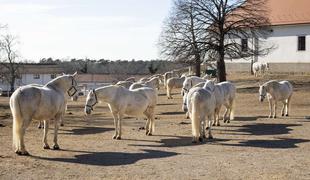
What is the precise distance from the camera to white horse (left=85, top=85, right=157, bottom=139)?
18.0m

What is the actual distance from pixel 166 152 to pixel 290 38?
4833 centimetres

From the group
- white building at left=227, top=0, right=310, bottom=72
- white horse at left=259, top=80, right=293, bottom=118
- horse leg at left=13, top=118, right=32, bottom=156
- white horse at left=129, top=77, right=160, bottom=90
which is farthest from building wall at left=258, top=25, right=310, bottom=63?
horse leg at left=13, top=118, right=32, bottom=156

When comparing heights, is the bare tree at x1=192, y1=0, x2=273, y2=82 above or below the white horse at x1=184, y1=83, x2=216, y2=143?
above

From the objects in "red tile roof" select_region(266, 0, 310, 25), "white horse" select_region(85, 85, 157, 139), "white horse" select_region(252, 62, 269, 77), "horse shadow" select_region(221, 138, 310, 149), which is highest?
"red tile roof" select_region(266, 0, 310, 25)

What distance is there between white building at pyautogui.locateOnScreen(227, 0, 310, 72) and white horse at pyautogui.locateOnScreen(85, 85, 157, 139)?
136 ft

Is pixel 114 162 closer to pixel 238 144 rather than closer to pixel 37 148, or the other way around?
pixel 37 148

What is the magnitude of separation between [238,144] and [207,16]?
32635 millimetres

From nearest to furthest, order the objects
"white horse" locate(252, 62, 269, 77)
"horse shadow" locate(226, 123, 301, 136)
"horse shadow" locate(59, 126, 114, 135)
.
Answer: "horse shadow" locate(226, 123, 301, 136)
"horse shadow" locate(59, 126, 114, 135)
"white horse" locate(252, 62, 269, 77)

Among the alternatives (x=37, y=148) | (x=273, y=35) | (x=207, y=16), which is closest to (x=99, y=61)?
(x=273, y=35)

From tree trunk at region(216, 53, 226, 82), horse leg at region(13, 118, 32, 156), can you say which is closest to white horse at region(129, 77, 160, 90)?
horse leg at region(13, 118, 32, 156)

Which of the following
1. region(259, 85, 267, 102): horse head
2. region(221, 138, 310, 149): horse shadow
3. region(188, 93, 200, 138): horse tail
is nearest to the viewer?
region(221, 138, 310, 149): horse shadow

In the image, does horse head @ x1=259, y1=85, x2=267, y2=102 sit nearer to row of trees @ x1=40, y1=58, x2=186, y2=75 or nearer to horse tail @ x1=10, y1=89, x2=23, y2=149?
horse tail @ x1=10, y1=89, x2=23, y2=149

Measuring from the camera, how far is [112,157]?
14.2 m

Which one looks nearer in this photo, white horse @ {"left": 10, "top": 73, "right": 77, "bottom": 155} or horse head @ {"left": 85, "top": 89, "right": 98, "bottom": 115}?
white horse @ {"left": 10, "top": 73, "right": 77, "bottom": 155}
